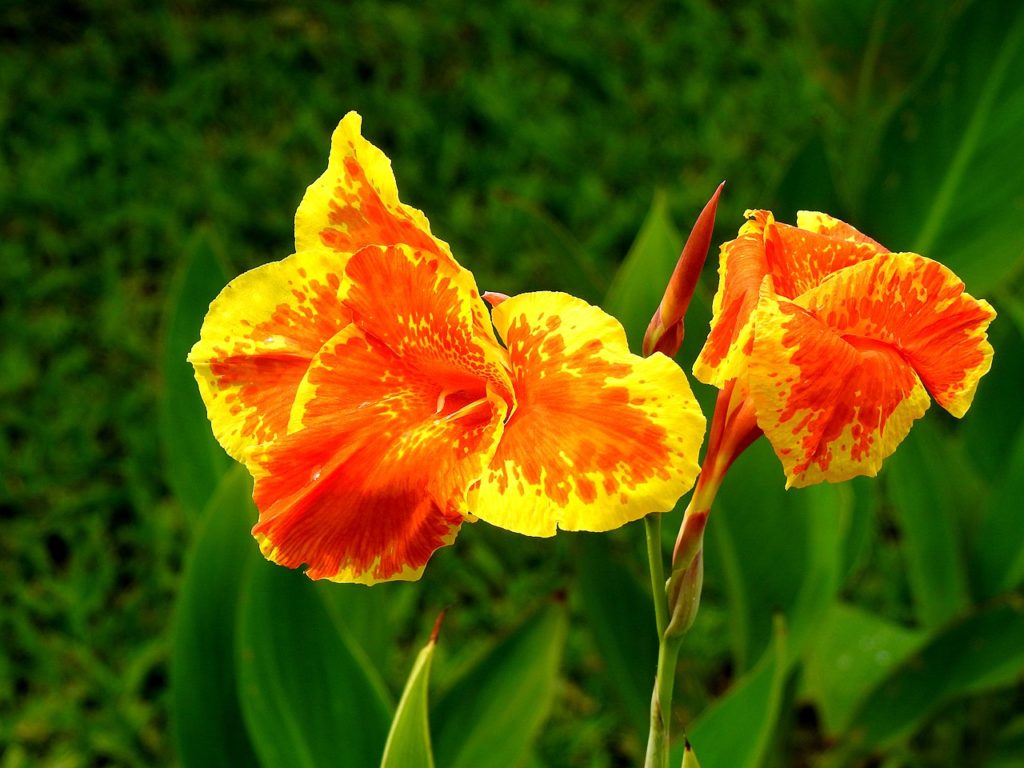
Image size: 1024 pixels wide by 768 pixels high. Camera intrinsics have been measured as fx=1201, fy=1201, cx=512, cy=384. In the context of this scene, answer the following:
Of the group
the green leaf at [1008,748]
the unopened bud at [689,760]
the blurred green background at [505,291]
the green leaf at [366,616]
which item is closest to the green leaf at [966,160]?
the blurred green background at [505,291]

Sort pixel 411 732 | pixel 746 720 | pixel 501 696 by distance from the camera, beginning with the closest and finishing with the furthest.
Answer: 1. pixel 411 732
2. pixel 746 720
3. pixel 501 696

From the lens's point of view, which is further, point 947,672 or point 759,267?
point 947,672

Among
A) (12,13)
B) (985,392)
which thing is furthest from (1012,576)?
(12,13)

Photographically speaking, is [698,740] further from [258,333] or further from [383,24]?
[383,24]

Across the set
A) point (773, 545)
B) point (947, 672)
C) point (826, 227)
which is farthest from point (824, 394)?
point (947, 672)

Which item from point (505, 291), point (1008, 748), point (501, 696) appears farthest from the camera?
point (505, 291)

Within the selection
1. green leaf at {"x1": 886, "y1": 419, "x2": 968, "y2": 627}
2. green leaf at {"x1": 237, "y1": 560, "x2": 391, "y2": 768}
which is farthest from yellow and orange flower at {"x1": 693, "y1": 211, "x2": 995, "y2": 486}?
green leaf at {"x1": 886, "y1": 419, "x2": 968, "y2": 627}

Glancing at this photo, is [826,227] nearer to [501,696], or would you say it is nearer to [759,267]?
[759,267]
